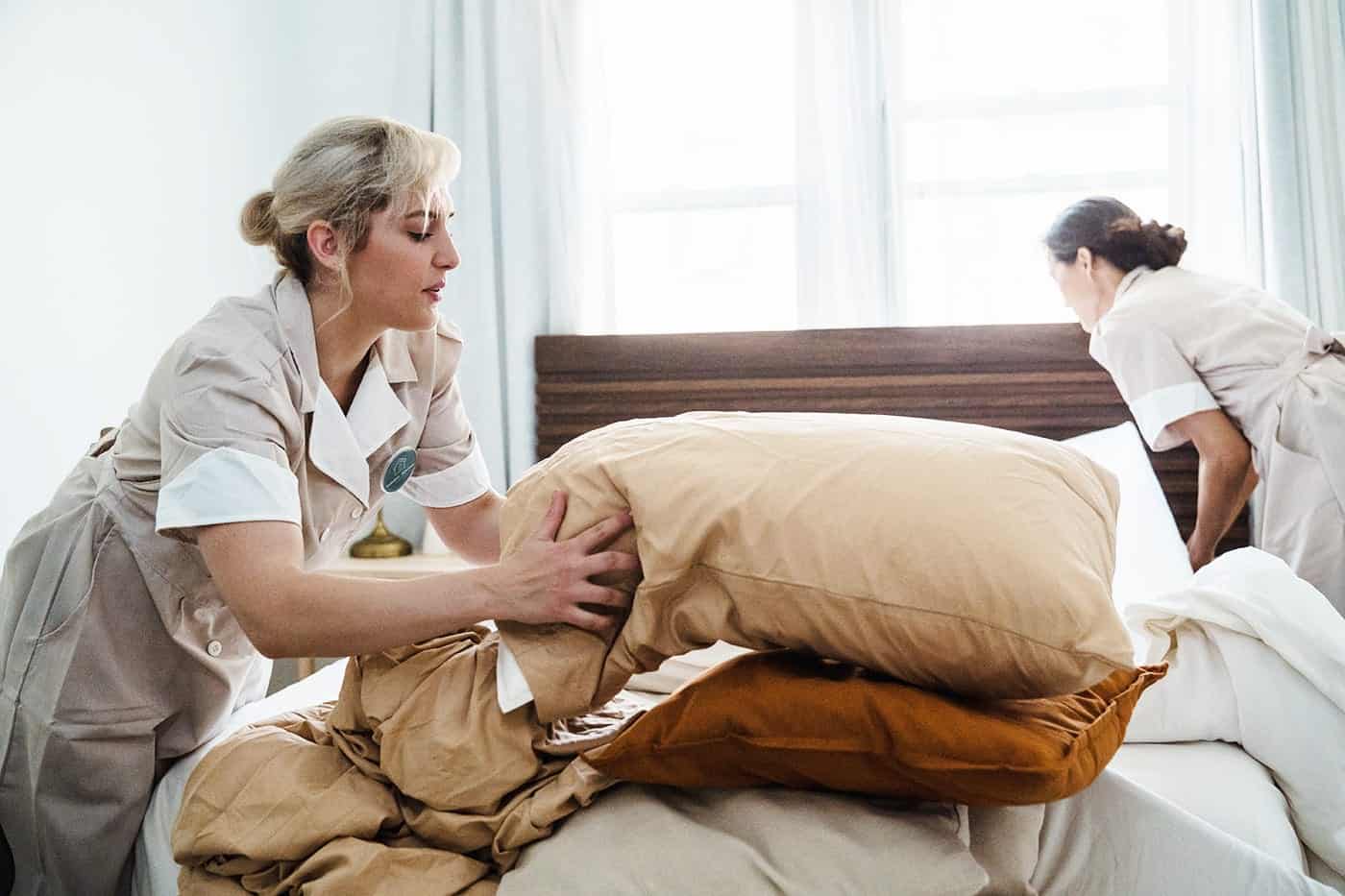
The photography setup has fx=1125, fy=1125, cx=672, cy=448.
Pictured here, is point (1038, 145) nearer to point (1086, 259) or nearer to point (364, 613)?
point (1086, 259)

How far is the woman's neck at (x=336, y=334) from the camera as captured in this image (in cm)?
144

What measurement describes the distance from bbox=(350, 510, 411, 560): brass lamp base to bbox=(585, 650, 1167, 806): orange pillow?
2123 millimetres

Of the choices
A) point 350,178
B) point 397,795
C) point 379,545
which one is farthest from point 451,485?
point 379,545

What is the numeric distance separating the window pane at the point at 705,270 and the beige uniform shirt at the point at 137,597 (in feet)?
6.09

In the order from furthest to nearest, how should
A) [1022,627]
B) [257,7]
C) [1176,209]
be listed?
[257,7] → [1176,209] → [1022,627]

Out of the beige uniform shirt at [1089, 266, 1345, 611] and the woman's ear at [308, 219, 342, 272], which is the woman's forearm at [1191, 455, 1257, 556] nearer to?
the beige uniform shirt at [1089, 266, 1345, 611]

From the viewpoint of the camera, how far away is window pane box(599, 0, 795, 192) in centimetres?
322

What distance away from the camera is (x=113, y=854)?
1382 mm

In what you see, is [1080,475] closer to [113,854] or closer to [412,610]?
[412,610]

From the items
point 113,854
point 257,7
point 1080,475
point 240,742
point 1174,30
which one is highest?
point 257,7

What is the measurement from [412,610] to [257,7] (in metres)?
2.78

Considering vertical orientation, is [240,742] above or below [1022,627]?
below

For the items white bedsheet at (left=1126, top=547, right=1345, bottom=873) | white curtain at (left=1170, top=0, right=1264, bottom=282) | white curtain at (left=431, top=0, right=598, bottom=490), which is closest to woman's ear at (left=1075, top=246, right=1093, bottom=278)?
white curtain at (left=1170, top=0, right=1264, bottom=282)

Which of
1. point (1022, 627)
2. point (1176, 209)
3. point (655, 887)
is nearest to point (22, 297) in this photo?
point (655, 887)
